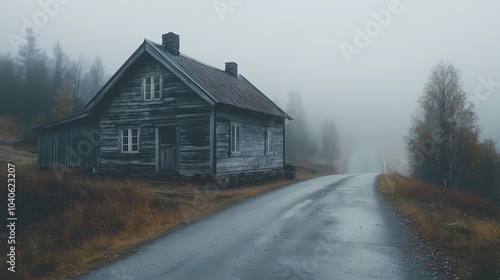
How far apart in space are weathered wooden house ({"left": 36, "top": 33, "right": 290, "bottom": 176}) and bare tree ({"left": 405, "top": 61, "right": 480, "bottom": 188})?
19768 millimetres

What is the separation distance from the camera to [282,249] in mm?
8883

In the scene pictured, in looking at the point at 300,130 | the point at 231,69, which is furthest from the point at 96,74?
the point at 231,69

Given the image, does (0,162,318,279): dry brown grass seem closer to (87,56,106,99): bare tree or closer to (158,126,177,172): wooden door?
(158,126,177,172): wooden door

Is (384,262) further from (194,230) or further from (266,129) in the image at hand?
(266,129)

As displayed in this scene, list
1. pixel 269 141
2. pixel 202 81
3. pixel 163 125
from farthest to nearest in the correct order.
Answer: pixel 269 141
pixel 163 125
pixel 202 81

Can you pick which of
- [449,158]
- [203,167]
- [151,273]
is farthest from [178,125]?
[449,158]

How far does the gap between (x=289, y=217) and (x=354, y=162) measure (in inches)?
4944

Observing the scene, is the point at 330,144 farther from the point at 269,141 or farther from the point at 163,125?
the point at 163,125

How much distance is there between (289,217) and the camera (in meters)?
12.8

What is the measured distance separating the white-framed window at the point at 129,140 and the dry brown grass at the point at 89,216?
4418 millimetres

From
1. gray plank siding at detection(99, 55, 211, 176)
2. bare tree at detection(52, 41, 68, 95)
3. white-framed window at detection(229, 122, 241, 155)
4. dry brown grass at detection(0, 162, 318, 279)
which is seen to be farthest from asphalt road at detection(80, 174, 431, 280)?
bare tree at detection(52, 41, 68, 95)

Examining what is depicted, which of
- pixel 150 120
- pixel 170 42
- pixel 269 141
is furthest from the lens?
pixel 269 141

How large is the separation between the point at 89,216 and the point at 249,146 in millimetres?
14570

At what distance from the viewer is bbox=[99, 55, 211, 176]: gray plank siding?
22016 millimetres
